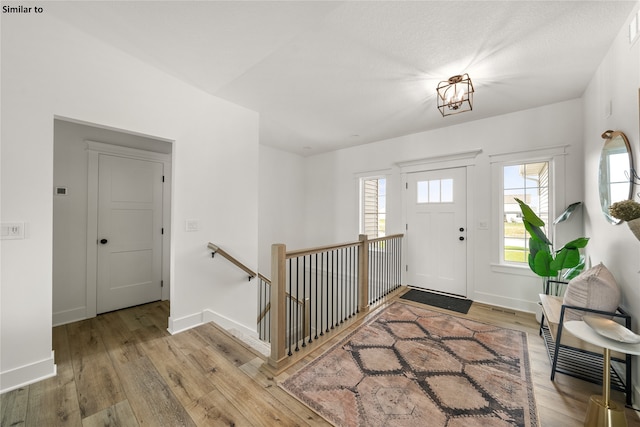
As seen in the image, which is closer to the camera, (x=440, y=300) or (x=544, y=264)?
(x=544, y=264)

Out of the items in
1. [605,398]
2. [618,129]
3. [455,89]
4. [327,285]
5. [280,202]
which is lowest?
[605,398]

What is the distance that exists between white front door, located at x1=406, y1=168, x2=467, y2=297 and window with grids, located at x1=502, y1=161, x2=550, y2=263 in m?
0.49

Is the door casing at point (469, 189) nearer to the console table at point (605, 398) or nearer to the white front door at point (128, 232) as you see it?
the console table at point (605, 398)

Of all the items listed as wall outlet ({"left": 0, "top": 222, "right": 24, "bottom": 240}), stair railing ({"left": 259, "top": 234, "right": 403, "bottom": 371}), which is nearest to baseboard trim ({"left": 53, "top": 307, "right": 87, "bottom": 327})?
wall outlet ({"left": 0, "top": 222, "right": 24, "bottom": 240})

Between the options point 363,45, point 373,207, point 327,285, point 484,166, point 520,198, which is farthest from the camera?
point 373,207

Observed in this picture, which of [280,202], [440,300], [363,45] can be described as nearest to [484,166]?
[440,300]

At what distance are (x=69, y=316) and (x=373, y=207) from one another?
451cm

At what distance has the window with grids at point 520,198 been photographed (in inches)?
125

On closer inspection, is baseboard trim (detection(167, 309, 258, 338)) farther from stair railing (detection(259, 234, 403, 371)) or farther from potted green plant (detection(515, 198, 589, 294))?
potted green plant (detection(515, 198, 589, 294))

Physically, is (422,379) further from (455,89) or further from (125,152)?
(125,152)

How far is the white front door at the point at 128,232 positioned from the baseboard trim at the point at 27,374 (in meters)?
1.40

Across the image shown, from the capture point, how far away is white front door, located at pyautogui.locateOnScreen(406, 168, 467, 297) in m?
3.70

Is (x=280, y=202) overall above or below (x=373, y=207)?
above

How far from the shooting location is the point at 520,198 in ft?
10.8
